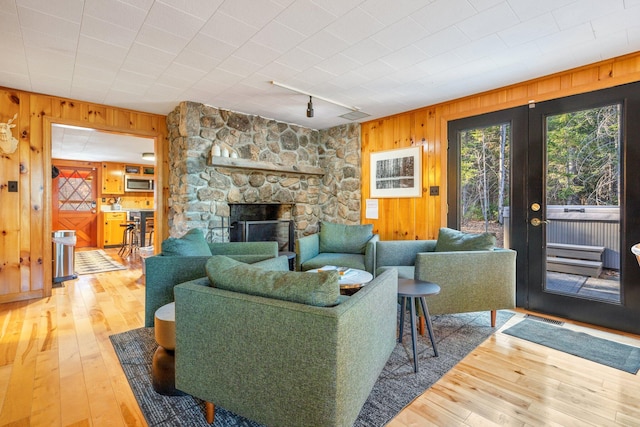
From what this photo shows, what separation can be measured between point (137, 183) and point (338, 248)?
6.77 m

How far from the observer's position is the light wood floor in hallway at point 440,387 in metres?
1.62

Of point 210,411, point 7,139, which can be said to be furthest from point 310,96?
point 7,139

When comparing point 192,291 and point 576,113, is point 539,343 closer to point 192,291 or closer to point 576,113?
point 576,113

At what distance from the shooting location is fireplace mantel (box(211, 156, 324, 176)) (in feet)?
12.7

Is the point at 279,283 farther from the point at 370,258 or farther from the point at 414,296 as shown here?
the point at 370,258

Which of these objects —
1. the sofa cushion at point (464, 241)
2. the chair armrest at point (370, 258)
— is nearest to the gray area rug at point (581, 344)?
the sofa cushion at point (464, 241)

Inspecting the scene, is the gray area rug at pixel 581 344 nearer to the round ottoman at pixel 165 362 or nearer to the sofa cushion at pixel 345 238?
the sofa cushion at pixel 345 238

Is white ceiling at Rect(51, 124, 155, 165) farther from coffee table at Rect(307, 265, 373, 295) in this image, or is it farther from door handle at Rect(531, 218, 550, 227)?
door handle at Rect(531, 218, 550, 227)

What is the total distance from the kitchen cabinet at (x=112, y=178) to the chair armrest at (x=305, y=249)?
6632mm

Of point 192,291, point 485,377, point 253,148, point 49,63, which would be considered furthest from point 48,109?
point 485,377

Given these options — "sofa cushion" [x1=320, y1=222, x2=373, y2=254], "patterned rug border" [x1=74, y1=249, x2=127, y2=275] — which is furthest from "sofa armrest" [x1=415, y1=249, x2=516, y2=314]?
"patterned rug border" [x1=74, y1=249, x2=127, y2=275]

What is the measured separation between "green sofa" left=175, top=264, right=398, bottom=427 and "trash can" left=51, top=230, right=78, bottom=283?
12.8 ft

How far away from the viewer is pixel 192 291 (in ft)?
4.87

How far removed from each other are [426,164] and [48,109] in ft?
14.8
